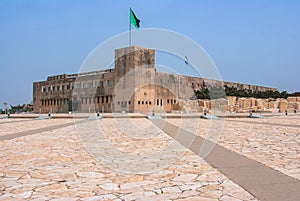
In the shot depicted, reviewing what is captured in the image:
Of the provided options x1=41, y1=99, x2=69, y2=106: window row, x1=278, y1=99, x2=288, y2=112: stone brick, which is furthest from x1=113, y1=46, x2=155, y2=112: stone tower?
x1=278, y1=99, x2=288, y2=112: stone brick

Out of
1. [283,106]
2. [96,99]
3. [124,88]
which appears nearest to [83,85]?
[96,99]

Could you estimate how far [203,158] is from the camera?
4871 mm

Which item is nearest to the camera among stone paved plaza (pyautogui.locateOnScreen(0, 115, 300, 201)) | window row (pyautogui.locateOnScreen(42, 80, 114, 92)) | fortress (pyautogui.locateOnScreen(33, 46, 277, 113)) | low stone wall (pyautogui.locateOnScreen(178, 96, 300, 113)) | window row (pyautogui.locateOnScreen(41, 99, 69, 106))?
stone paved plaza (pyautogui.locateOnScreen(0, 115, 300, 201))

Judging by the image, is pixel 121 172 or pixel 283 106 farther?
pixel 283 106

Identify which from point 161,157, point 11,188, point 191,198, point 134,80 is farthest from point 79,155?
point 134,80

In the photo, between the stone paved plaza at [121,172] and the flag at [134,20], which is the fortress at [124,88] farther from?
the stone paved plaza at [121,172]

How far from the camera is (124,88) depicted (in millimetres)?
34344

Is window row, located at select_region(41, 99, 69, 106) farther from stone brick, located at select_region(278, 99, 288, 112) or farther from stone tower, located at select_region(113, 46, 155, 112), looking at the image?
stone brick, located at select_region(278, 99, 288, 112)

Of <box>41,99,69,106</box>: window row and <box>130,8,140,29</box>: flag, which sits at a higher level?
<box>130,8,140,29</box>: flag

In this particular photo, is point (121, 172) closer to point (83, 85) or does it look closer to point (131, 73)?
point (131, 73)

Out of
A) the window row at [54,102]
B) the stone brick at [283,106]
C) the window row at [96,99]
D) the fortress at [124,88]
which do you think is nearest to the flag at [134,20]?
the fortress at [124,88]

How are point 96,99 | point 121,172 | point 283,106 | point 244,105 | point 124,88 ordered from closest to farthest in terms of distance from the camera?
point 121,172
point 244,105
point 283,106
point 124,88
point 96,99

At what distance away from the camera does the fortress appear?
109 ft

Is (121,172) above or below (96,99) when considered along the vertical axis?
below
